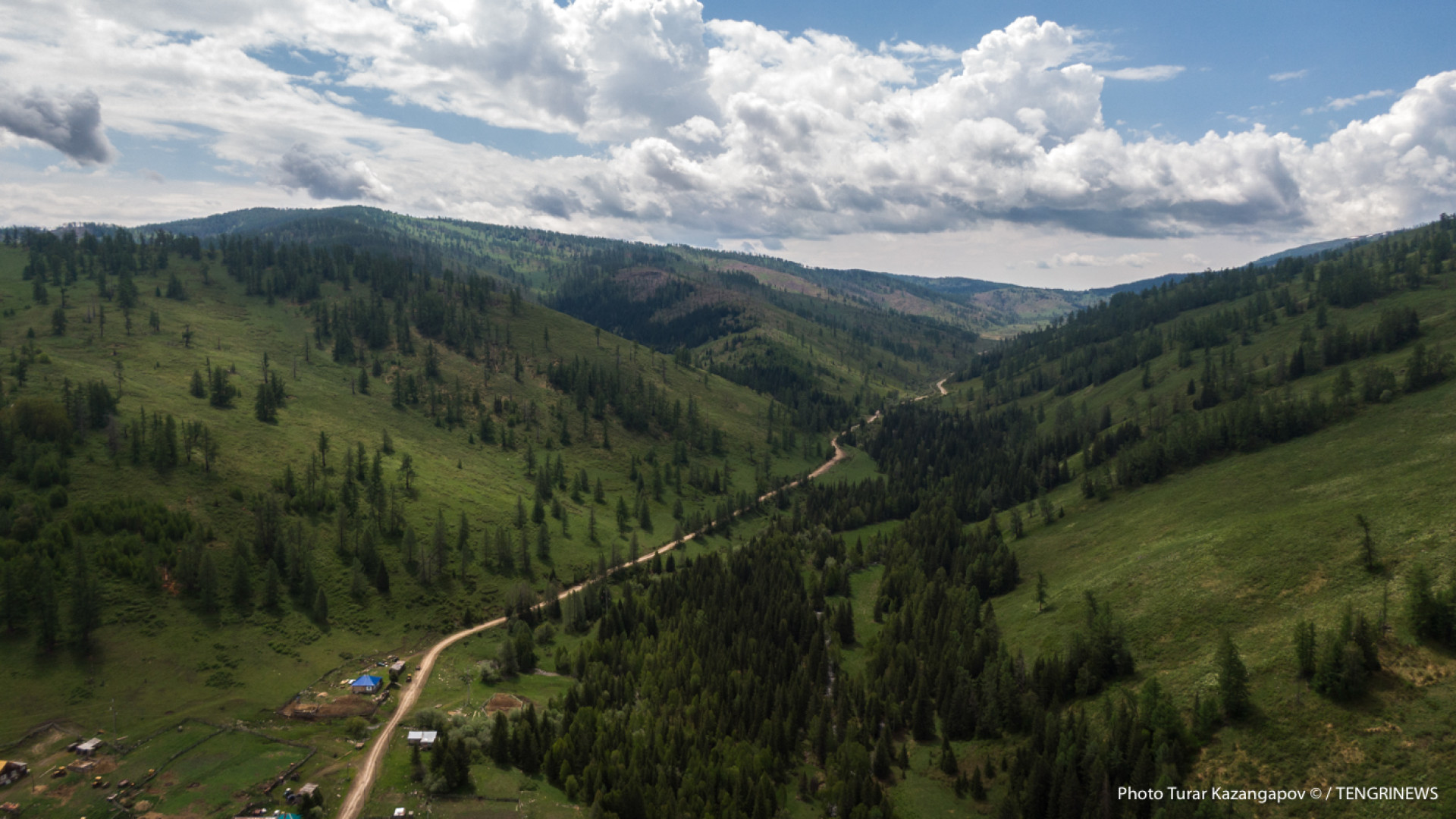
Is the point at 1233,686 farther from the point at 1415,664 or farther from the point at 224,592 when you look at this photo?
the point at 224,592

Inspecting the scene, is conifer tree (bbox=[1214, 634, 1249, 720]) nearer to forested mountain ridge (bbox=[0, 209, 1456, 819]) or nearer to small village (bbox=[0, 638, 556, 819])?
forested mountain ridge (bbox=[0, 209, 1456, 819])

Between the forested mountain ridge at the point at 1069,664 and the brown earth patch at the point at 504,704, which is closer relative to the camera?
the forested mountain ridge at the point at 1069,664

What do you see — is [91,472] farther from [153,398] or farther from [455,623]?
[455,623]

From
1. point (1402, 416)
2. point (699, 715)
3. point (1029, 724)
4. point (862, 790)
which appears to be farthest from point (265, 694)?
point (1402, 416)

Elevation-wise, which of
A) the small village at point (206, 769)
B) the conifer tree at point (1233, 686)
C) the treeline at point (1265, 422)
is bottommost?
the small village at point (206, 769)

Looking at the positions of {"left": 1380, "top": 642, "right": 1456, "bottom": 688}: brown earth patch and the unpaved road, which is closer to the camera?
{"left": 1380, "top": 642, "right": 1456, "bottom": 688}: brown earth patch

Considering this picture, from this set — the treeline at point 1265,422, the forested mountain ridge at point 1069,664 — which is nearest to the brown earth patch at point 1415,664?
the forested mountain ridge at point 1069,664

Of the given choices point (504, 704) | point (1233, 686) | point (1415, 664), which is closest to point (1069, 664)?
point (1233, 686)

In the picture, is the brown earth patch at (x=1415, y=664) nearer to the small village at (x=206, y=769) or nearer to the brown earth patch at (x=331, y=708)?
the small village at (x=206, y=769)

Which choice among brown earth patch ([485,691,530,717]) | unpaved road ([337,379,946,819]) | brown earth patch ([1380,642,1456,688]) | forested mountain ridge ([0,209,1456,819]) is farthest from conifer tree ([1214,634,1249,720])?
unpaved road ([337,379,946,819])

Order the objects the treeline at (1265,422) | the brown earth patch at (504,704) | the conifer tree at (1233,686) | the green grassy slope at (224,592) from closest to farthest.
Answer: the conifer tree at (1233,686)
the green grassy slope at (224,592)
the brown earth patch at (504,704)
the treeline at (1265,422)

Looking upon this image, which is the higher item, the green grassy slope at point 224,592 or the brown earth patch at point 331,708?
the green grassy slope at point 224,592
